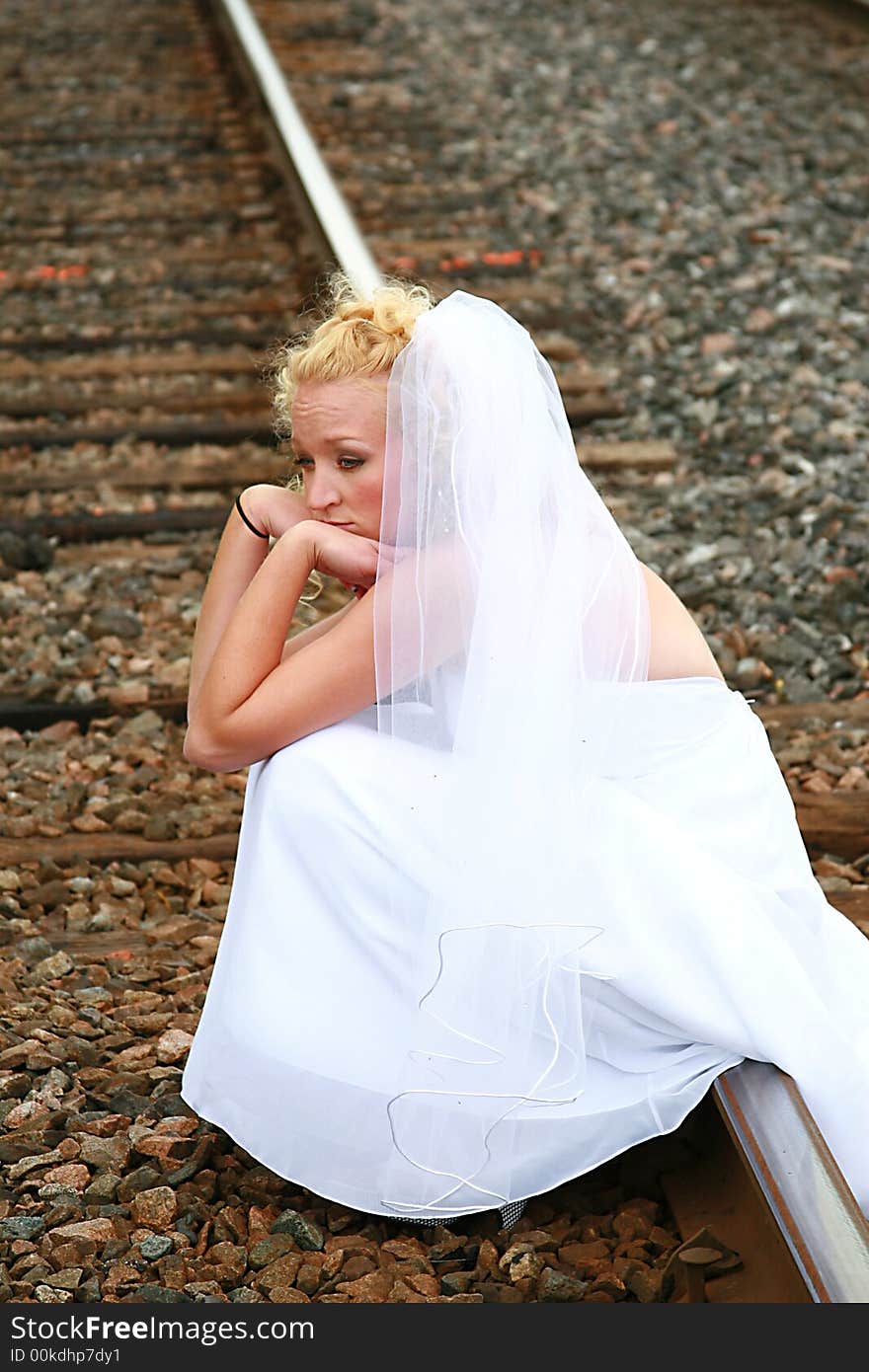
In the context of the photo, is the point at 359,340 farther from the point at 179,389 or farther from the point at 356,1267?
the point at 179,389

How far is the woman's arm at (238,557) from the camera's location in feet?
9.00

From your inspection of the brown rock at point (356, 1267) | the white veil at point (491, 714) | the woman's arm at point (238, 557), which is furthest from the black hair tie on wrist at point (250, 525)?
the brown rock at point (356, 1267)

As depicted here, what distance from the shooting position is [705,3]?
1116cm

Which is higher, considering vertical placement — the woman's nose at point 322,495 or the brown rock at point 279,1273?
the woman's nose at point 322,495

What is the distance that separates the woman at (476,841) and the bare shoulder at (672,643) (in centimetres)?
1

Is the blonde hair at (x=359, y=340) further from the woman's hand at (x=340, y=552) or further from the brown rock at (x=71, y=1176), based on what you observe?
the brown rock at (x=71, y=1176)

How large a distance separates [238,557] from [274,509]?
0.11 m

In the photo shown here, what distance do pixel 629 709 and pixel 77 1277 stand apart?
Result: 108cm

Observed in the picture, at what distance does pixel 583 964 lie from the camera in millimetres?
2363

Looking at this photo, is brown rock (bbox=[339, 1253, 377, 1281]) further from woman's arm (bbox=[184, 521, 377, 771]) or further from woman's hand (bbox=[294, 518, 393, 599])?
woman's hand (bbox=[294, 518, 393, 599])

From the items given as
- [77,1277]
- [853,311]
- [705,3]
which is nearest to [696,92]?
[705,3]

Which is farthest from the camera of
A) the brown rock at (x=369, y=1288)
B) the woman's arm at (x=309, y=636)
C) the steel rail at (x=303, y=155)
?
the steel rail at (x=303, y=155)

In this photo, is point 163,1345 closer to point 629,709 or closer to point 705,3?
point 629,709

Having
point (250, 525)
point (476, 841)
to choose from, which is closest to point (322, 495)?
point (250, 525)
